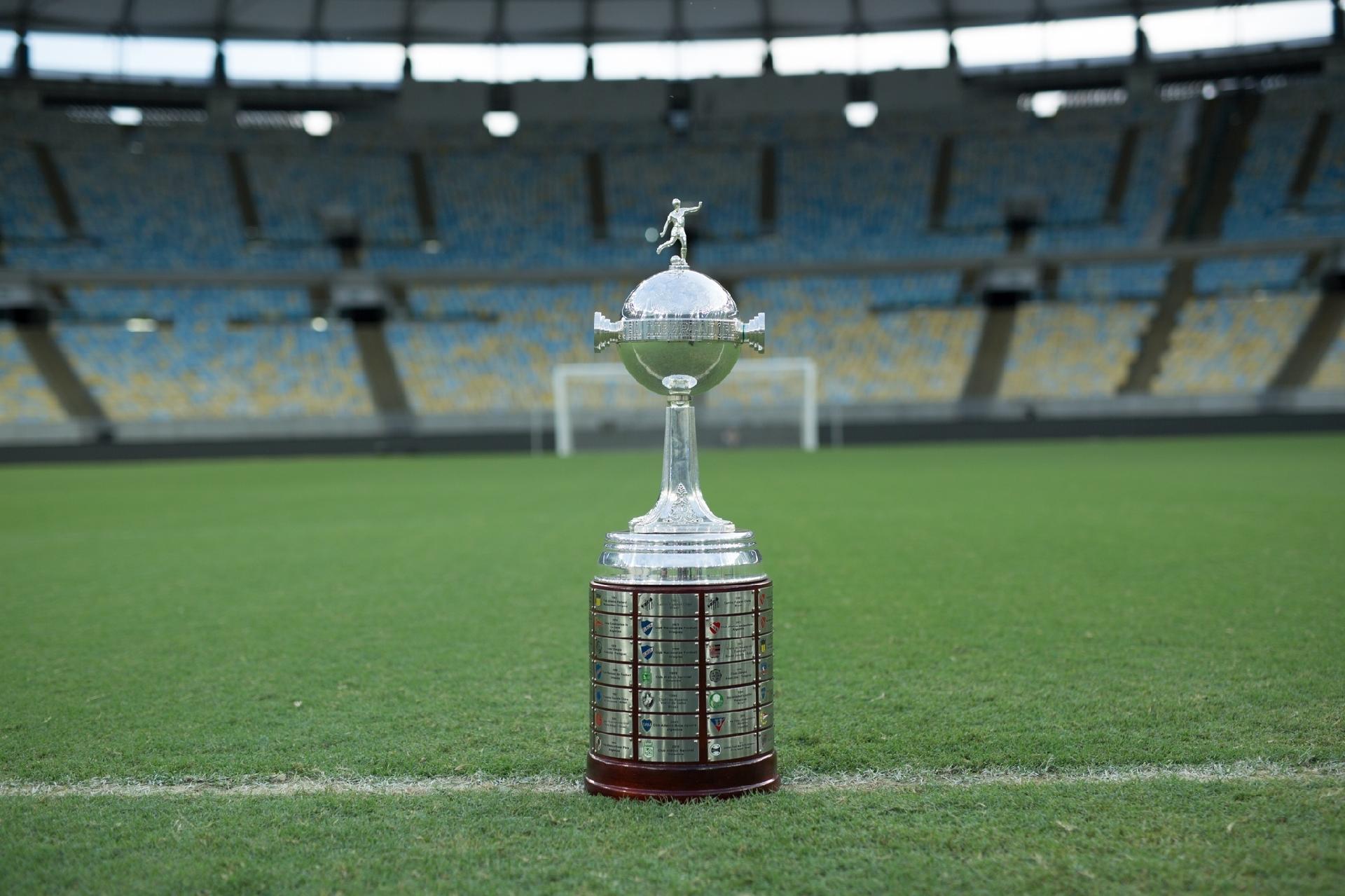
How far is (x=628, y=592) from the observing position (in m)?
3.13

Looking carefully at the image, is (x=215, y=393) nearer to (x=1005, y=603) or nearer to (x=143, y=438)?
(x=143, y=438)

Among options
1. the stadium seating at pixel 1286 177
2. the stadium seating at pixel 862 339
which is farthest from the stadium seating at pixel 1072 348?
the stadium seating at pixel 1286 177

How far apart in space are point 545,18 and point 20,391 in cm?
1996

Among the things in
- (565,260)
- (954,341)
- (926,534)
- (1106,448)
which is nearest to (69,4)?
(565,260)

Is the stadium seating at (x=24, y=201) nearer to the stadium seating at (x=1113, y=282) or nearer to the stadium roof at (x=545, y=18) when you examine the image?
the stadium roof at (x=545, y=18)

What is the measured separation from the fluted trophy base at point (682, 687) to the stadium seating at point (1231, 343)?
32.9 meters

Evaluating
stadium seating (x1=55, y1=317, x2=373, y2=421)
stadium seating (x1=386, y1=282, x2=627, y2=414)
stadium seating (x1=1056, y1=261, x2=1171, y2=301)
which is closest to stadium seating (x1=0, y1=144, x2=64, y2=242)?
stadium seating (x1=55, y1=317, x2=373, y2=421)

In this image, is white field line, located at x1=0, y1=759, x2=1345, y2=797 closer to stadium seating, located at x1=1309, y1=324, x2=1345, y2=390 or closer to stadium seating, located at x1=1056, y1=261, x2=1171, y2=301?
stadium seating, located at x1=1309, y1=324, x2=1345, y2=390

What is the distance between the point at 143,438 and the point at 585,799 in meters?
32.4

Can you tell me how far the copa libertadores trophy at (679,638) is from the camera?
3.11 m

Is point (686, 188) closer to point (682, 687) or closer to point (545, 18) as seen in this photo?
point (545, 18)

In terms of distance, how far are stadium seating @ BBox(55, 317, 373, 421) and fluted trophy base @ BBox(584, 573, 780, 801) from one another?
1268 inches

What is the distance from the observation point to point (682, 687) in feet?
10.2

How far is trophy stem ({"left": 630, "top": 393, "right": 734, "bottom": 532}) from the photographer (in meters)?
3.21
